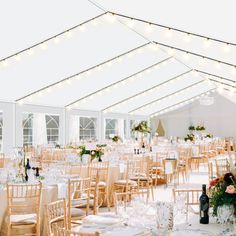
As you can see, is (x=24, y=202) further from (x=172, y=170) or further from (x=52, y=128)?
(x=52, y=128)

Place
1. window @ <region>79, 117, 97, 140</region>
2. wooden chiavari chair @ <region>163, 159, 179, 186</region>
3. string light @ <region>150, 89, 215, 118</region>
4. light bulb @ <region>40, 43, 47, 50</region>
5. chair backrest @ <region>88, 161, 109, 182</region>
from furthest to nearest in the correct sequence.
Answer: string light @ <region>150, 89, 215, 118</region>
window @ <region>79, 117, 97, 140</region>
wooden chiavari chair @ <region>163, 159, 179, 186</region>
light bulb @ <region>40, 43, 47, 50</region>
chair backrest @ <region>88, 161, 109, 182</region>

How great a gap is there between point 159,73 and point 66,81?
3.77 meters

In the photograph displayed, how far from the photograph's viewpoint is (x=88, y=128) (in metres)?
17.5

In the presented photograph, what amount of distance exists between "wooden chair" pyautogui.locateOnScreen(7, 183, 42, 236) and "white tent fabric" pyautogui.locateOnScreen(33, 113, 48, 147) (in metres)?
9.21

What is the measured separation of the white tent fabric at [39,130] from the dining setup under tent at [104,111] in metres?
0.04

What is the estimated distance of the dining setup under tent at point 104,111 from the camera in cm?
323

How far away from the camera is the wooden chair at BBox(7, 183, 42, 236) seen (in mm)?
4520

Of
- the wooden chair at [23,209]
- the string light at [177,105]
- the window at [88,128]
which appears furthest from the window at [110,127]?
the wooden chair at [23,209]

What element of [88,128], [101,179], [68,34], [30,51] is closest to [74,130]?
[88,128]

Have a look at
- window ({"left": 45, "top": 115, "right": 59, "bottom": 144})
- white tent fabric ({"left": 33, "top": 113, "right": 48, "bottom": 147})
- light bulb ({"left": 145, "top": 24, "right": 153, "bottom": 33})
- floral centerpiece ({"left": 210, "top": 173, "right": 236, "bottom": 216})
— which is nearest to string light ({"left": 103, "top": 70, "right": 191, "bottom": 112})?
window ({"left": 45, "top": 115, "right": 59, "bottom": 144})

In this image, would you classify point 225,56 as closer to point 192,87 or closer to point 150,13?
point 150,13

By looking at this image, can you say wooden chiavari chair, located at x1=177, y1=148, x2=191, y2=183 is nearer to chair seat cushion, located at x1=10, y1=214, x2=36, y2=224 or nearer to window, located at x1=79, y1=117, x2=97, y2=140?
window, located at x1=79, y1=117, x2=97, y2=140

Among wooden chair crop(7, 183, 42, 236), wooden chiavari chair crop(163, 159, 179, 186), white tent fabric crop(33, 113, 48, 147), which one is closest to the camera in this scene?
wooden chair crop(7, 183, 42, 236)

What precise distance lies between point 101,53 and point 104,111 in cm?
687
